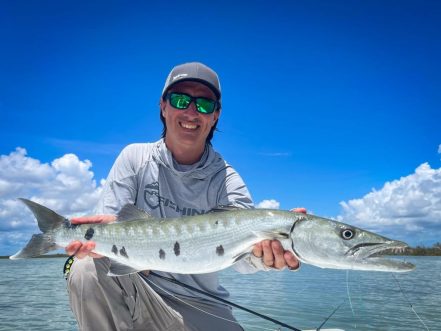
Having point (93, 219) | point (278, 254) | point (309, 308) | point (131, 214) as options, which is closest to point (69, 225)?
point (93, 219)

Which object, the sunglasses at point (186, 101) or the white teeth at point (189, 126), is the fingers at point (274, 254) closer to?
the white teeth at point (189, 126)

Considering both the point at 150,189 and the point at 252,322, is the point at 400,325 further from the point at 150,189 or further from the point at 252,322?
the point at 150,189

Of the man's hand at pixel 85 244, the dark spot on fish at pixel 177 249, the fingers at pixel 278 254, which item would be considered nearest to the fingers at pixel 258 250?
the fingers at pixel 278 254

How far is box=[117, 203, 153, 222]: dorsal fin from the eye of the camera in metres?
4.23

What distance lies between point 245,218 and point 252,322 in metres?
8.59

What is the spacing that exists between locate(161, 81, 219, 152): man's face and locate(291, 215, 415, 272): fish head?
6.12ft

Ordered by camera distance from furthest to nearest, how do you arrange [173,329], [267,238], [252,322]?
[252,322] → [173,329] → [267,238]

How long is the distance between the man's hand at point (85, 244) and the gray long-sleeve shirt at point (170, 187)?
1.12 ft

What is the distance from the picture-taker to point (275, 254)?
3840 millimetres

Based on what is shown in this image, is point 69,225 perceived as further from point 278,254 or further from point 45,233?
point 278,254

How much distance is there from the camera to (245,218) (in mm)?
3854

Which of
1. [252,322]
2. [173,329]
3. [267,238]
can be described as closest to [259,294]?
[252,322]

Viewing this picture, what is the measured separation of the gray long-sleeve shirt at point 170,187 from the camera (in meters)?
4.82

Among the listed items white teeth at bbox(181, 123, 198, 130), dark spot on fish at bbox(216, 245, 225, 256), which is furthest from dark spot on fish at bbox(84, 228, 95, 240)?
white teeth at bbox(181, 123, 198, 130)
